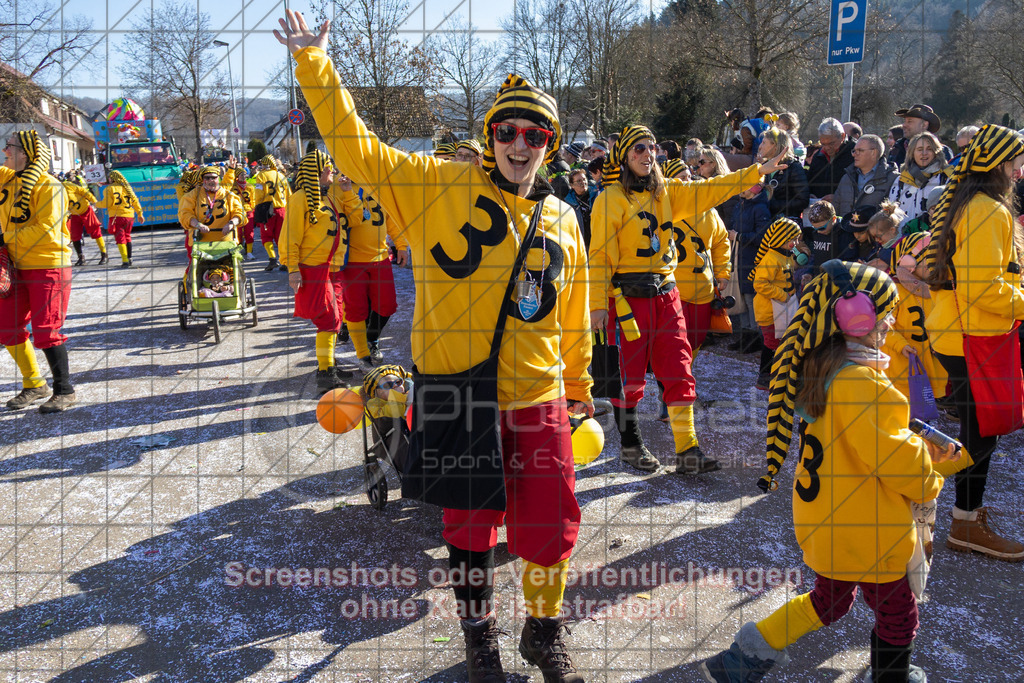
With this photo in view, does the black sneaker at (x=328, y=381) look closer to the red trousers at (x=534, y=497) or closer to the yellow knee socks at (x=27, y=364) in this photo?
the yellow knee socks at (x=27, y=364)

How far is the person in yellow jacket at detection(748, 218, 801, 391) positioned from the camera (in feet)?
19.5

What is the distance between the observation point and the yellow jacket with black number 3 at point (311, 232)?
6.39m

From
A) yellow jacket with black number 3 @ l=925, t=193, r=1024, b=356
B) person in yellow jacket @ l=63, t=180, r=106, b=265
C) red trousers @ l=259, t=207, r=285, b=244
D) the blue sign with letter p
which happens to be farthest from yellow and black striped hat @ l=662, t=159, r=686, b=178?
person in yellow jacket @ l=63, t=180, r=106, b=265

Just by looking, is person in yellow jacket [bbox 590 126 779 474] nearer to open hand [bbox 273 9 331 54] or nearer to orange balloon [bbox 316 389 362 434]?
orange balloon [bbox 316 389 362 434]

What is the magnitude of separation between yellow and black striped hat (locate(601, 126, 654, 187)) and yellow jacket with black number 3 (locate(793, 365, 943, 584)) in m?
2.40

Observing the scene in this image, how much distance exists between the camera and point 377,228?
6.59 meters

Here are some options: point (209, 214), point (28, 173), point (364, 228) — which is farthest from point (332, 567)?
point (209, 214)

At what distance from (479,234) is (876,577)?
1686mm

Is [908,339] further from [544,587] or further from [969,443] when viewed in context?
[544,587]

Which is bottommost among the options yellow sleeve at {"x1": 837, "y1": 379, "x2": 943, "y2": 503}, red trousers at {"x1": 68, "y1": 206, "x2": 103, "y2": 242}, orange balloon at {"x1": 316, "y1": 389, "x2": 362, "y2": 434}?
orange balloon at {"x1": 316, "y1": 389, "x2": 362, "y2": 434}

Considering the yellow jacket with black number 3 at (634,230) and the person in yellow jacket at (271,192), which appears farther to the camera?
the person in yellow jacket at (271,192)

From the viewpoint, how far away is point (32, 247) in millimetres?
5586

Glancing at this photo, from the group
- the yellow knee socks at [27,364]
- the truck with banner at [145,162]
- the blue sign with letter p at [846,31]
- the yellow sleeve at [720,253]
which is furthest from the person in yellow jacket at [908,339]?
the truck with banner at [145,162]

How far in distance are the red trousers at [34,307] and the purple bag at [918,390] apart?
19.2ft
